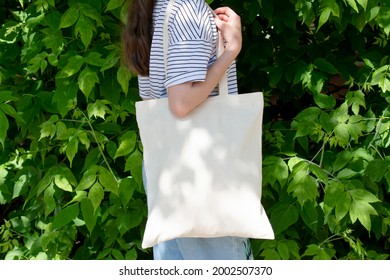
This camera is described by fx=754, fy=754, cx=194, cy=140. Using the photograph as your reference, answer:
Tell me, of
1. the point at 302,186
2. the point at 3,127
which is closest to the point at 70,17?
the point at 3,127

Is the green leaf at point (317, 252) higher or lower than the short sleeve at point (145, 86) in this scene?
lower

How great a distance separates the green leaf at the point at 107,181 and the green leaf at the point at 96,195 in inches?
1.0

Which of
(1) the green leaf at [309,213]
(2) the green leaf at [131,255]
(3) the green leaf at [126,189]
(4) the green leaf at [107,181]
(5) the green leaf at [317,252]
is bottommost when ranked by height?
(2) the green leaf at [131,255]

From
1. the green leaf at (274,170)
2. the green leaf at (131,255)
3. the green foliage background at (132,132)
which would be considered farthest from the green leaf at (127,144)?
the green leaf at (274,170)

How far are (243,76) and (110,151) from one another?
0.79 metres

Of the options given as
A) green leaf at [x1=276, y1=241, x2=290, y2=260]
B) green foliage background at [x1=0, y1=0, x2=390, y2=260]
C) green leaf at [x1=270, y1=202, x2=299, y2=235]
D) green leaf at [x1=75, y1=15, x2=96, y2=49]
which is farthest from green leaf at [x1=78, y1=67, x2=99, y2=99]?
green leaf at [x1=276, y1=241, x2=290, y2=260]

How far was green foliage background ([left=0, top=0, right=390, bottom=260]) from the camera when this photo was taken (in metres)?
3.06

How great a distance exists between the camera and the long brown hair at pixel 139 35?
7.98 feet

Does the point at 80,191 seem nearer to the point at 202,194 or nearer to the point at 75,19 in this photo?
the point at 75,19

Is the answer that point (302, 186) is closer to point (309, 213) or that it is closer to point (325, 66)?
point (309, 213)

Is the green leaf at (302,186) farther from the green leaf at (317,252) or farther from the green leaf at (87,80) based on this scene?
the green leaf at (87,80)

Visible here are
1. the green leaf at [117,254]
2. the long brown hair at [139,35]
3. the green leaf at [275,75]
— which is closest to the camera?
the long brown hair at [139,35]

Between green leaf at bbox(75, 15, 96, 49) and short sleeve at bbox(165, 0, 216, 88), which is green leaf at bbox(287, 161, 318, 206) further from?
green leaf at bbox(75, 15, 96, 49)

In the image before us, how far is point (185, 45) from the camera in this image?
2.24 metres
